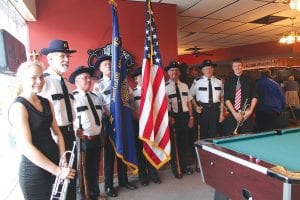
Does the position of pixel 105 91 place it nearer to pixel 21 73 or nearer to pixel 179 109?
pixel 179 109

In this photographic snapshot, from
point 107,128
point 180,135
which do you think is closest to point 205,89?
point 180,135

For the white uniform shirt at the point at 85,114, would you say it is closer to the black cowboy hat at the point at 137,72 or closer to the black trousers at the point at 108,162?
the black trousers at the point at 108,162

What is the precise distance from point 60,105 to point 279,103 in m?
3.90

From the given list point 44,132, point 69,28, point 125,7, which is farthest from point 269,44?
point 44,132

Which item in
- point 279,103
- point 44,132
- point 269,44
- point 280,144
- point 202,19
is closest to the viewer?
point 44,132

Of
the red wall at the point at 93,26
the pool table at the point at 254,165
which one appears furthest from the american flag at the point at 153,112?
the pool table at the point at 254,165

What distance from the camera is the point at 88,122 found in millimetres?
2852

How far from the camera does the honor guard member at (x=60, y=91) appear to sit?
2426 millimetres

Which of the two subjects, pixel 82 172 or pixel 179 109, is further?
pixel 179 109

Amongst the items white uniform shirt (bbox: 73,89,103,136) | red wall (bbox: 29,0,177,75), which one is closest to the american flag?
red wall (bbox: 29,0,177,75)

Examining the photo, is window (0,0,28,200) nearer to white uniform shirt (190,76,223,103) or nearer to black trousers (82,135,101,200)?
black trousers (82,135,101,200)

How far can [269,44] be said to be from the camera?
8227 millimetres

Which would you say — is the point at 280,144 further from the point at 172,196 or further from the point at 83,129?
the point at 83,129

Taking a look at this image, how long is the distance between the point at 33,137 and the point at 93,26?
7.93 feet
